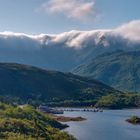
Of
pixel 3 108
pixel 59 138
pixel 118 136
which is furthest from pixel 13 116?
pixel 118 136

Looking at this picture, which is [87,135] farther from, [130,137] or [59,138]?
[59,138]

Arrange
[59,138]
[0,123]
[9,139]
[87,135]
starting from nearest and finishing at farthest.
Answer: [9,139]
[0,123]
[59,138]
[87,135]

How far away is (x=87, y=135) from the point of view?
191250 millimetres

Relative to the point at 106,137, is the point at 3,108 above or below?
above

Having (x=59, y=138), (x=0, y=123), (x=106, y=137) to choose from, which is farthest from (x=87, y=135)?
(x=0, y=123)

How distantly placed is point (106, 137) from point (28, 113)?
35.8m

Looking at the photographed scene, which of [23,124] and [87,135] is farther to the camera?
[87,135]

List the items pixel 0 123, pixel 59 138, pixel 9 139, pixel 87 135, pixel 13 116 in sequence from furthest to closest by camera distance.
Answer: pixel 87 135 → pixel 13 116 → pixel 59 138 → pixel 0 123 → pixel 9 139

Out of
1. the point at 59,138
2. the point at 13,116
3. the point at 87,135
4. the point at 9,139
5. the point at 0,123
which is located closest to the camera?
the point at 9,139

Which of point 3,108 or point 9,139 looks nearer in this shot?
point 9,139

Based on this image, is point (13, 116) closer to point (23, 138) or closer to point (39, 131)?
A: point (39, 131)

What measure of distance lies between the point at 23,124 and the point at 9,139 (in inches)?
1140

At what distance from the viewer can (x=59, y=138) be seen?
15188 centimetres

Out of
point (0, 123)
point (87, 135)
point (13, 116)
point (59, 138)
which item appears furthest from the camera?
point (87, 135)
